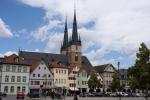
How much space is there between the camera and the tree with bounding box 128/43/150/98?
50938mm

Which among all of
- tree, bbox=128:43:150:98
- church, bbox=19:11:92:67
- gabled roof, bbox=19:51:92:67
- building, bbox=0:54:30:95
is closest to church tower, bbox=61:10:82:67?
church, bbox=19:11:92:67

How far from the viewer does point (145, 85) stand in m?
50.8

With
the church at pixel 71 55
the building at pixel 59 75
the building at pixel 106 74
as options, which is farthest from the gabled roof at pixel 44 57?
the building at pixel 59 75

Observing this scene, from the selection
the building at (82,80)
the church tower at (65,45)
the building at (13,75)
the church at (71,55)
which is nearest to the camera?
the building at (13,75)

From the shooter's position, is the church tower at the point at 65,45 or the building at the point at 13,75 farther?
the church tower at the point at 65,45

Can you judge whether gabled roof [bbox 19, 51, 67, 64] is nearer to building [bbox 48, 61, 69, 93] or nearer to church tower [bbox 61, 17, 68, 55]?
church tower [bbox 61, 17, 68, 55]

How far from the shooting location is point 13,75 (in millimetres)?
91938

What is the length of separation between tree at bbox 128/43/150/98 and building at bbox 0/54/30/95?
46.8 meters

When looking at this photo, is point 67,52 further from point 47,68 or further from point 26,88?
point 26,88

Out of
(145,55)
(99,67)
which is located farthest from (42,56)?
(145,55)

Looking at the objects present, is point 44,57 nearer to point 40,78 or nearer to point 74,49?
point 74,49

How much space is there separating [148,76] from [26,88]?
→ 2005 inches

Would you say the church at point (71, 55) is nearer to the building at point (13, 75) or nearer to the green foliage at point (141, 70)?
the building at point (13, 75)

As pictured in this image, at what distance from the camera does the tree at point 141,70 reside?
50938 millimetres
